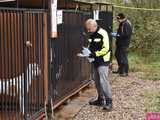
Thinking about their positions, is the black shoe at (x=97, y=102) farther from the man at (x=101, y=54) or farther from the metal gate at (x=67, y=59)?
the metal gate at (x=67, y=59)

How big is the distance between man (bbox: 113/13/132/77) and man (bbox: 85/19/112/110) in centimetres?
459

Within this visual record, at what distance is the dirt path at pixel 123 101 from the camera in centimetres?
864

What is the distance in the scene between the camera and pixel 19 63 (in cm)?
655

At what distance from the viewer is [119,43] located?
14008mm

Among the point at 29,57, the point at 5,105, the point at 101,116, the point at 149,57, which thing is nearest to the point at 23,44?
the point at 29,57

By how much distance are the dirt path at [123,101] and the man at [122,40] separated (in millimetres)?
405

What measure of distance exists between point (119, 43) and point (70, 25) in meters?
4.96

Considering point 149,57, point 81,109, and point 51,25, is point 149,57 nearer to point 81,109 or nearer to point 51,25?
point 81,109

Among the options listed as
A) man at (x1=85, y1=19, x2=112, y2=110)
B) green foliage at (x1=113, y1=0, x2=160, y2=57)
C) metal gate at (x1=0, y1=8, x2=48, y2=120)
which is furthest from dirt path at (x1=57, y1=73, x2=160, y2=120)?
green foliage at (x1=113, y1=0, x2=160, y2=57)

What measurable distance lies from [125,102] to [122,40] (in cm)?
428

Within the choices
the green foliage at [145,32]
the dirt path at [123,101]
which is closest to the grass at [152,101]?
the dirt path at [123,101]

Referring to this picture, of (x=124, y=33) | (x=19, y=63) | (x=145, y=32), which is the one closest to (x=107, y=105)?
(x=19, y=63)

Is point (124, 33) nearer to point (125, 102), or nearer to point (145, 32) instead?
point (125, 102)

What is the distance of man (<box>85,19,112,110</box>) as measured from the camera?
8.88 meters
